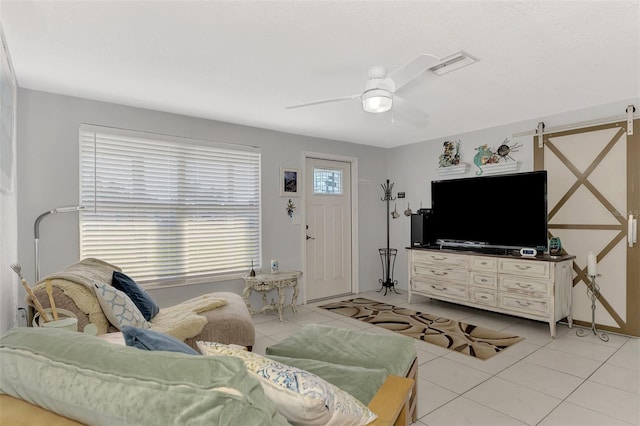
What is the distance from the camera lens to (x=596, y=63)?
269cm

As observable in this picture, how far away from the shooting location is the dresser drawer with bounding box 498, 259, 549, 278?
3663 mm

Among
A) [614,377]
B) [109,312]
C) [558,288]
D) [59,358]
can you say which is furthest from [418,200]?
[59,358]

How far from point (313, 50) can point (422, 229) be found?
11.1 feet

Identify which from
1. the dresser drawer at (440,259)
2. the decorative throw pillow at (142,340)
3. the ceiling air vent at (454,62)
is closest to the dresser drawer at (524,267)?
the dresser drawer at (440,259)

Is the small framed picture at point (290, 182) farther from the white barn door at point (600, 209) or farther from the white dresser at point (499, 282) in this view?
the white barn door at point (600, 209)

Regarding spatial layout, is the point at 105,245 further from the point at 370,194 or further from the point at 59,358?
the point at 370,194

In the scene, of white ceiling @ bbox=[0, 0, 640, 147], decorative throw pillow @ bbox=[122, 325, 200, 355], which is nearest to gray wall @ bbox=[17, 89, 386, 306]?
white ceiling @ bbox=[0, 0, 640, 147]

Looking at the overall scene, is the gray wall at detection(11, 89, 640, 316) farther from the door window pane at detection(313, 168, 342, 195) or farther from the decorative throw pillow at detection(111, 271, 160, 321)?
the decorative throw pillow at detection(111, 271, 160, 321)

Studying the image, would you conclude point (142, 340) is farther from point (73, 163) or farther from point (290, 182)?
point (290, 182)

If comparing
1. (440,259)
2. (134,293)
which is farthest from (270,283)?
(440,259)

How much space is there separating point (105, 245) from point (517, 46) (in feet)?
13.1

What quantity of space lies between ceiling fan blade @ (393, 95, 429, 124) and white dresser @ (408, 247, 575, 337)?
1.74 m

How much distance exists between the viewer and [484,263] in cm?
418

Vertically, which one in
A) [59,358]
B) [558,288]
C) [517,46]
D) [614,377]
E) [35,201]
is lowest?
[614,377]
